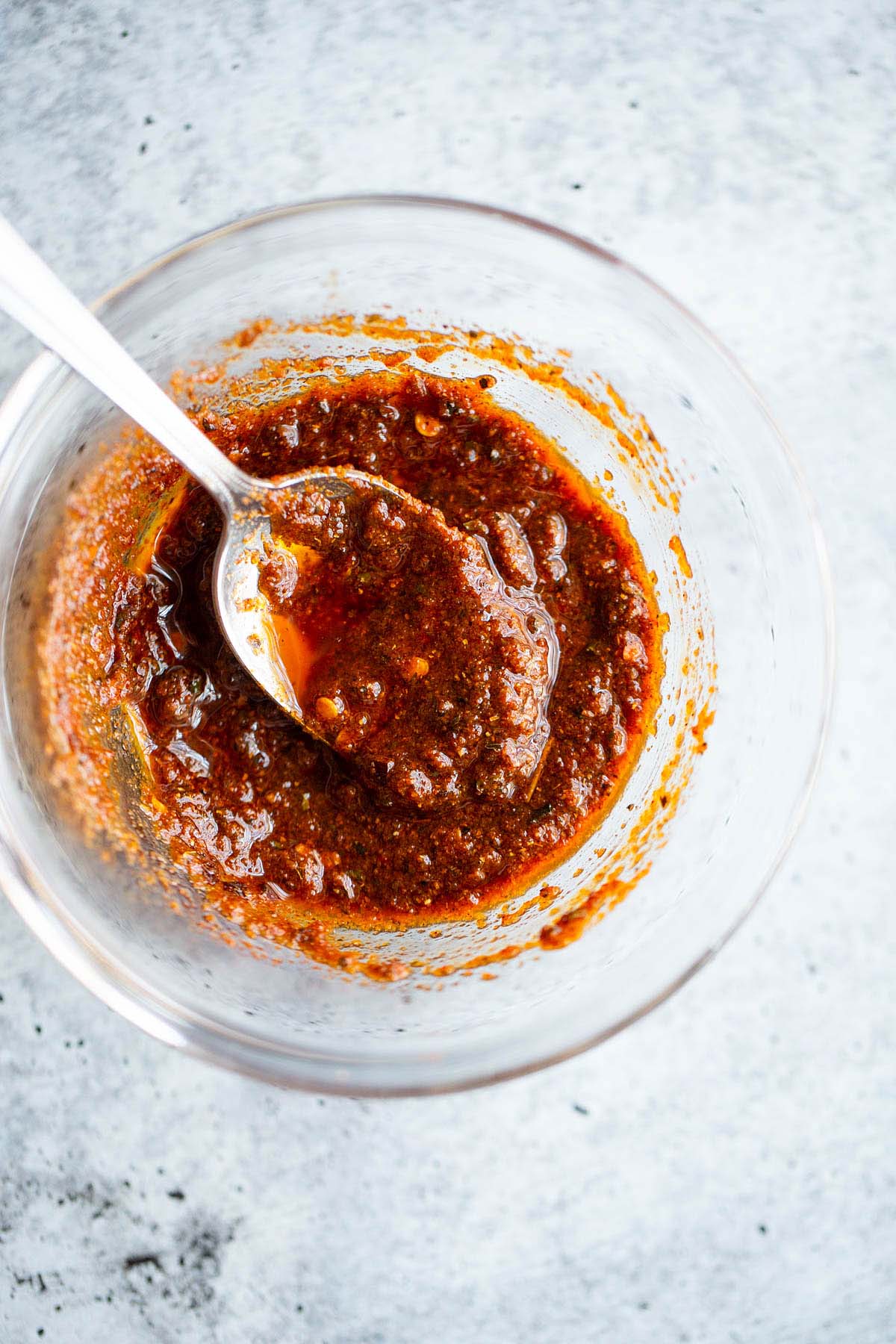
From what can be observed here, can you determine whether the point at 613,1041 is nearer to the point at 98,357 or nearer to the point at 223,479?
the point at 223,479

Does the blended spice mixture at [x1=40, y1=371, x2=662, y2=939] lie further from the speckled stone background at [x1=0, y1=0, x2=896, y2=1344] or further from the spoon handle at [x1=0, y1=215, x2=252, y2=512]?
the speckled stone background at [x1=0, y1=0, x2=896, y2=1344]

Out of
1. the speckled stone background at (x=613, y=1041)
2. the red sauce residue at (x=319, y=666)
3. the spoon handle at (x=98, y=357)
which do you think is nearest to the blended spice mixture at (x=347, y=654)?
the red sauce residue at (x=319, y=666)

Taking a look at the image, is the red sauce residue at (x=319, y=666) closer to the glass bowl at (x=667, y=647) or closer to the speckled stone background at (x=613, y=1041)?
the glass bowl at (x=667, y=647)

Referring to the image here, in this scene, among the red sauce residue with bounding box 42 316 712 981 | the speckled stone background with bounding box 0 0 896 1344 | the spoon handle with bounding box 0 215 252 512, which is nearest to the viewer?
the spoon handle with bounding box 0 215 252 512

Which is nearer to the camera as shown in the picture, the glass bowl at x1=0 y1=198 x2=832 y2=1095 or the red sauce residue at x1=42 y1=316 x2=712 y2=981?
the glass bowl at x1=0 y1=198 x2=832 y2=1095

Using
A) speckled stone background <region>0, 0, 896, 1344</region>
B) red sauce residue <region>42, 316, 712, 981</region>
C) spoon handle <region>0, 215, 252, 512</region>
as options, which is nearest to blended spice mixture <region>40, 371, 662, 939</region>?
red sauce residue <region>42, 316, 712, 981</region>

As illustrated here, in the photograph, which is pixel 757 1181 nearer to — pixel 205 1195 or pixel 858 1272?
→ pixel 858 1272
